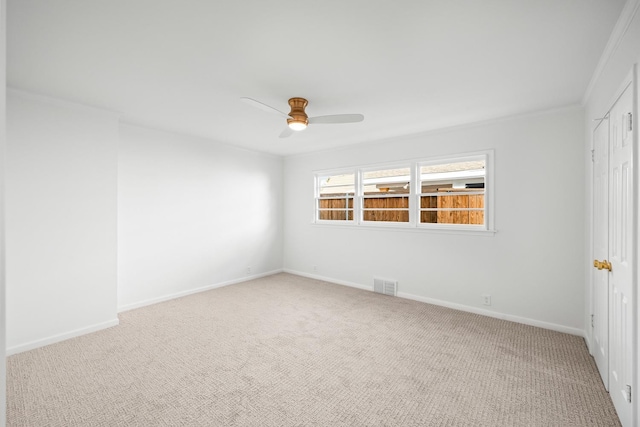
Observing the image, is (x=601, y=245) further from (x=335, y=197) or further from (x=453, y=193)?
(x=335, y=197)

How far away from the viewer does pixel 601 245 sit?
247 cm

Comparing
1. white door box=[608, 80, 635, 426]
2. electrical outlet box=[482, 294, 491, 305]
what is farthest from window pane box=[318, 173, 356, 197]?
white door box=[608, 80, 635, 426]

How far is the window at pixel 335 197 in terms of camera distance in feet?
17.9

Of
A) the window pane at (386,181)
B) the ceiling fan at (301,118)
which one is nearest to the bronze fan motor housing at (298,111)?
the ceiling fan at (301,118)

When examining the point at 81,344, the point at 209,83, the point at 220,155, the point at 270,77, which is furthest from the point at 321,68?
the point at 81,344

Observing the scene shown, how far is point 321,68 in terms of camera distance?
2410 mm

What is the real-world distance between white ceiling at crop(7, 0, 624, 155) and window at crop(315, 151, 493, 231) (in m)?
0.93

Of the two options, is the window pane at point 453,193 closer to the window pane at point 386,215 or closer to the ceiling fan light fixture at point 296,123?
the window pane at point 386,215

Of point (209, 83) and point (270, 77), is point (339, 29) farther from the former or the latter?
point (209, 83)

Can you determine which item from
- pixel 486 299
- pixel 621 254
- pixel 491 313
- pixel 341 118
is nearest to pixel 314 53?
pixel 341 118

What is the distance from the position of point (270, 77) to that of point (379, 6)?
1150mm

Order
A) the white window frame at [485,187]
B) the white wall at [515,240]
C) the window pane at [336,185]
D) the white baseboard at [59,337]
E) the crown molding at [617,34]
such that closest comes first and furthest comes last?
1. the crown molding at [617,34]
2. the white baseboard at [59,337]
3. the white wall at [515,240]
4. the white window frame at [485,187]
5. the window pane at [336,185]

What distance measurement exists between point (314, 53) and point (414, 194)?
9.54 ft

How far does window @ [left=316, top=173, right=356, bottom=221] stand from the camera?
5449 mm
